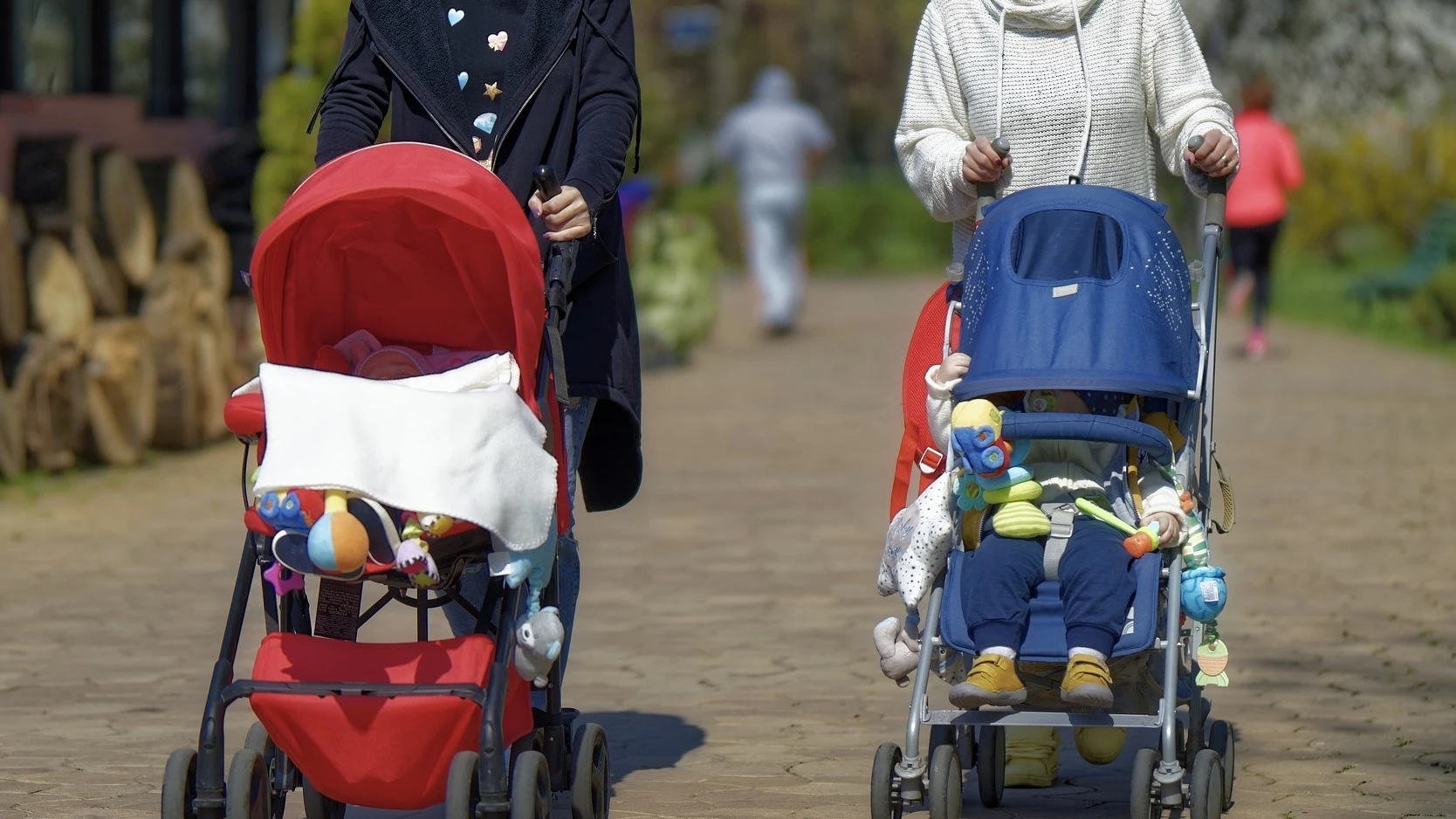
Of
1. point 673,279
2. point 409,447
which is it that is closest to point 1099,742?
point 409,447

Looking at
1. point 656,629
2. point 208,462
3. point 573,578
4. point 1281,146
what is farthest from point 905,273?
point 573,578

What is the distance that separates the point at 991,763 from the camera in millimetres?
4949

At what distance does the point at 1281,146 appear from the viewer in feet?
59.4

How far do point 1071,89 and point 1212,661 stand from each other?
1.34m

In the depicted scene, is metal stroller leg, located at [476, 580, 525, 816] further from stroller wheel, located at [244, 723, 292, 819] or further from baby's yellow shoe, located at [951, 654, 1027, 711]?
baby's yellow shoe, located at [951, 654, 1027, 711]

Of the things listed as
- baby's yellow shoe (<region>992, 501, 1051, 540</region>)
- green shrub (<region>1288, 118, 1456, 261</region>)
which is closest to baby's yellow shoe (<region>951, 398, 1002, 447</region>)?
baby's yellow shoe (<region>992, 501, 1051, 540</region>)

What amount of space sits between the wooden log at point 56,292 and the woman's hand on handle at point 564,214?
23.1 feet

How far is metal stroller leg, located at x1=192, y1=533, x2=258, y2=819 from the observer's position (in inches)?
165

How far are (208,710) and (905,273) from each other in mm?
29495

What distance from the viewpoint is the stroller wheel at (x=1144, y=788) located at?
443 cm

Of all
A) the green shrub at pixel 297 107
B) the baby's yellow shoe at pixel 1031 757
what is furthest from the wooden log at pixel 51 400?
the baby's yellow shoe at pixel 1031 757

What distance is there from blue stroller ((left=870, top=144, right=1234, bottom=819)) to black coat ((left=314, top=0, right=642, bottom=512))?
2.59 ft

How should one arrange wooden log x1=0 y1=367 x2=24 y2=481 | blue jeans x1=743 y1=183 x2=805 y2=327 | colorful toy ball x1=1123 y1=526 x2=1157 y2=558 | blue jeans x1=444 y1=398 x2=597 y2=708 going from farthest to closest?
1. blue jeans x1=743 y1=183 x2=805 y2=327
2. wooden log x1=0 y1=367 x2=24 y2=481
3. blue jeans x1=444 y1=398 x2=597 y2=708
4. colorful toy ball x1=1123 y1=526 x2=1157 y2=558

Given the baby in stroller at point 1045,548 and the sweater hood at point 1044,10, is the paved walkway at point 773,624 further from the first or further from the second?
the sweater hood at point 1044,10
